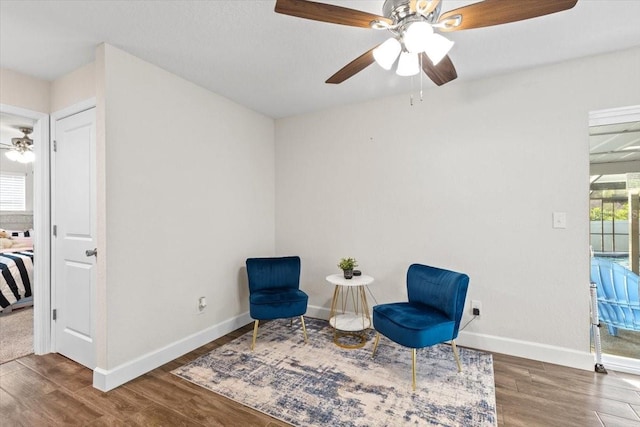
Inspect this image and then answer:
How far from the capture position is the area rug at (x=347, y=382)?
1886mm

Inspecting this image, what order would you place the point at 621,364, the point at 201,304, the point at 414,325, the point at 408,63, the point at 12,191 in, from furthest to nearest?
1. the point at 12,191
2. the point at 201,304
3. the point at 621,364
4. the point at 414,325
5. the point at 408,63

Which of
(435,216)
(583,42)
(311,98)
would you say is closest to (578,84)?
(583,42)

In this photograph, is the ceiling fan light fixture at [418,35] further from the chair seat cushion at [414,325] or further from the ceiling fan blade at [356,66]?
the chair seat cushion at [414,325]

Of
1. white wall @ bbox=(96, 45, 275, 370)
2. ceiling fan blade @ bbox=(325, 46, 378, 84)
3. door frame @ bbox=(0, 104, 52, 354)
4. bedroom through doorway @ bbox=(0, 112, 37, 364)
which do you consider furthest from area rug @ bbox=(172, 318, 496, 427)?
ceiling fan blade @ bbox=(325, 46, 378, 84)

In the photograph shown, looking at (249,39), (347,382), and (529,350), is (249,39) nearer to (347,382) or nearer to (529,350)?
(347,382)

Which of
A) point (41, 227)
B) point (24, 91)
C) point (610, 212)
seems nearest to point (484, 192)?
point (610, 212)

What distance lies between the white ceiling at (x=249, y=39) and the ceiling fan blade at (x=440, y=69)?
1.09 ft

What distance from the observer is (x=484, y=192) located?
278 centimetres

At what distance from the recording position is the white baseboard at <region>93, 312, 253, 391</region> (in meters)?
2.18

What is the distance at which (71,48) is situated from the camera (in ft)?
7.32

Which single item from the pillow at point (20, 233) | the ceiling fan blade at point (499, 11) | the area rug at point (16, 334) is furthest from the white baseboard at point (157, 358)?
the pillow at point (20, 233)

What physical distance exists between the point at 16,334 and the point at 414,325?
392 centimetres

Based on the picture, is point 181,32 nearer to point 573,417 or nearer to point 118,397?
point 118,397

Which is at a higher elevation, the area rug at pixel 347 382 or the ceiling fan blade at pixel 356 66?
the ceiling fan blade at pixel 356 66
